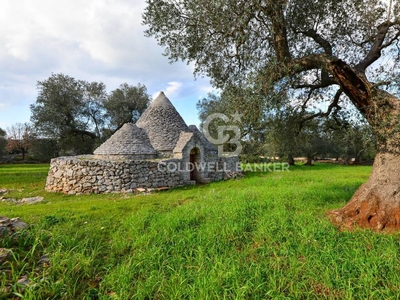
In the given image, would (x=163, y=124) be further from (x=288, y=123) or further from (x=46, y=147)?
(x=46, y=147)

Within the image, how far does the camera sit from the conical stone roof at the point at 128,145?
46.0 ft

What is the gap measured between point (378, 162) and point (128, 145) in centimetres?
1311

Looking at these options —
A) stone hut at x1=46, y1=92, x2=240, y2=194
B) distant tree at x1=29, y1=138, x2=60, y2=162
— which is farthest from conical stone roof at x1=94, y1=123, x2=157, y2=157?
distant tree at x1=29, y1=138, x2=60, y2=162

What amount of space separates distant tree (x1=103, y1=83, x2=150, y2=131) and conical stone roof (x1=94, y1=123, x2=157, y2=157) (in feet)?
43.2

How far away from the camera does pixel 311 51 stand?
24.1ft

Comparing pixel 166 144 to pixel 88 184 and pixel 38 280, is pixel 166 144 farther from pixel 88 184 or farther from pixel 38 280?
pixel 38 280

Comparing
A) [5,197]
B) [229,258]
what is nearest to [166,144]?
[5,197]

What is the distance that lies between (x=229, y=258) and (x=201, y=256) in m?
0.54

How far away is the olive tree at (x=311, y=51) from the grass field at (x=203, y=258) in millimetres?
1311

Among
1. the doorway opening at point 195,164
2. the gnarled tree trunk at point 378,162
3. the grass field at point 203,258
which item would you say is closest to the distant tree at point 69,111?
the doorway opening at point 195,164

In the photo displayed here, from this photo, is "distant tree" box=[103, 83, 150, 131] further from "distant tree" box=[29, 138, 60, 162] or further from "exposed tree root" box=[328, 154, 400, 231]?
"exposed tree root" box=[328, 154, 400, 231]

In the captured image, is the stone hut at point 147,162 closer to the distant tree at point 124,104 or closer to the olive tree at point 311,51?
the olive tree at point 311,51

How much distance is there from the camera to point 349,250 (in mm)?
3957

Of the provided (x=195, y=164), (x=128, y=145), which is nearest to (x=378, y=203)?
(x=195, y=164)
